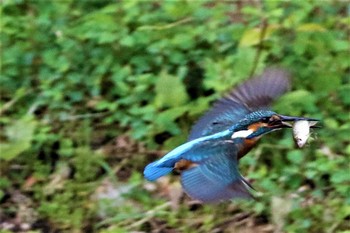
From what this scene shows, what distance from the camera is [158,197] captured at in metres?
3.97

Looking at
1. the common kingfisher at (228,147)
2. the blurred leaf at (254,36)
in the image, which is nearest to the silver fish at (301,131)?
the common kingfisher at (228,147)

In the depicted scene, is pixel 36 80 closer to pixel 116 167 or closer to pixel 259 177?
pixel 116 167

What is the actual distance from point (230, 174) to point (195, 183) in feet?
0.34

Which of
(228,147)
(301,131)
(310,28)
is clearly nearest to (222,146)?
(228,147)

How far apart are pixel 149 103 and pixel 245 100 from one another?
3.47ft

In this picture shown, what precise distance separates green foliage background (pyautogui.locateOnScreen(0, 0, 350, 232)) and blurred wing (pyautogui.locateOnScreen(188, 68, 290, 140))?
544mm

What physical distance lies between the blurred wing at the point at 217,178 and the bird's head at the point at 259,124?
49mm

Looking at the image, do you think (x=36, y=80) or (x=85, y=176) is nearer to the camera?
(x=85, y=176)

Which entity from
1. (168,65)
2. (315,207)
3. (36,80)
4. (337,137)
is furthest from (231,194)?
(36,80)

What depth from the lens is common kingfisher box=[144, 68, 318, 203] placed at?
9.54ft

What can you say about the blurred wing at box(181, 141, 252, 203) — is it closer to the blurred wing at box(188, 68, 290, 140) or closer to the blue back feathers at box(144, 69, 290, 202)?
the blue back feathers at box(144, 69, 290, 202)

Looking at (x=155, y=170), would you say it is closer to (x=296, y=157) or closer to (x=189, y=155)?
(x=189, y=155)

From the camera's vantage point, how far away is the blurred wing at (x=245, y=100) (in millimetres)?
3244

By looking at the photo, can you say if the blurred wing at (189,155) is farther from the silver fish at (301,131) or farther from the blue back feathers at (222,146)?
the silver fish at (301,131)
